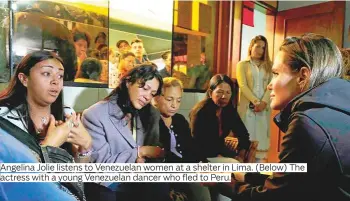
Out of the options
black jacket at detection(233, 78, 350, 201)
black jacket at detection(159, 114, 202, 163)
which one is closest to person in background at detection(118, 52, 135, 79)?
black jacket at detection(159, 114, 202, 163)

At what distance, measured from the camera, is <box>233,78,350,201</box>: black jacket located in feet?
2.40

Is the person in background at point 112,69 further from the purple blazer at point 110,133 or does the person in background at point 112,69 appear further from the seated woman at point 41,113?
the seated woman at point 41,113

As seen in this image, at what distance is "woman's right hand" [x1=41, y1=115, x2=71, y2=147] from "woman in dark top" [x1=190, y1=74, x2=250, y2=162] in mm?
481

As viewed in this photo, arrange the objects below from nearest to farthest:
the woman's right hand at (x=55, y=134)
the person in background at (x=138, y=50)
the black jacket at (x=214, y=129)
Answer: the woman's right hand at (x=55, y=134), the person in background at (x=138, y=50), the black jacket at (x=214, y=129)

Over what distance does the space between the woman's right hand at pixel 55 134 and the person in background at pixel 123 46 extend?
0.32 metres

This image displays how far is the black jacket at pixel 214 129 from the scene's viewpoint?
1.06m

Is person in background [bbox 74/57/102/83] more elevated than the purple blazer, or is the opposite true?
person in background [bbox 74/57/102/83]

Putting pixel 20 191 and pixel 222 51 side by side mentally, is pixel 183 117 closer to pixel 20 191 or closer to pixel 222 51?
pixel 222 51

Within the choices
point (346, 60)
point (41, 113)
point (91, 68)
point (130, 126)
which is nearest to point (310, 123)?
point (346, 60)

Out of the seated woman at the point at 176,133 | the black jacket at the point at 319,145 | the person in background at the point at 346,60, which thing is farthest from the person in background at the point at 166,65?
the person in background at the point at 346,60

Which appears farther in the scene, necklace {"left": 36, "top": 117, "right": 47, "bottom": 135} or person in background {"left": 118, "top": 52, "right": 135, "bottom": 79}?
person in background {"left": 118, "top": 52, "right": 135, "bottom": 79}

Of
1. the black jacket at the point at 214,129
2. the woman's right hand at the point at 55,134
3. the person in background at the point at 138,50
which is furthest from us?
the black jacket at the point at 214,129

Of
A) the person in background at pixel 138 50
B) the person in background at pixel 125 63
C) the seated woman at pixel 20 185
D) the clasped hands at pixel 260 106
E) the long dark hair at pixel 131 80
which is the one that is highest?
the person in background at pixel 138 50

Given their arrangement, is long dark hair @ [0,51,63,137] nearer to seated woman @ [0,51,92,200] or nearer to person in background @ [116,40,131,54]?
seated woman @ [0,51,92,200]
